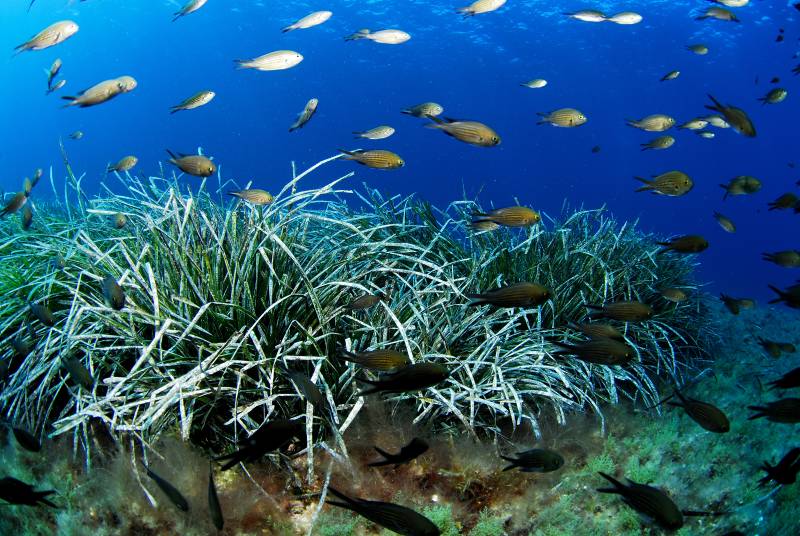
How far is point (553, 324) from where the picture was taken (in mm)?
4004

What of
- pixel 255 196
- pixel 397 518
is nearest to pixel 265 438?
pixel 397 518

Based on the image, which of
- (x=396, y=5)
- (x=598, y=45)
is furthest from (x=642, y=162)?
(x=396, y=5)

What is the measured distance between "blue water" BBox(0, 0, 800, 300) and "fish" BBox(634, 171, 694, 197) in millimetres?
24886

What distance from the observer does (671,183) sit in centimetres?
510

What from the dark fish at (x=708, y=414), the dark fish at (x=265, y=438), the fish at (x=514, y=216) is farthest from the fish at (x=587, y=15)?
the dark fish at (x=265, y=438)

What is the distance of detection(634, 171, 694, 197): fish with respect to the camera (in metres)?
5.04

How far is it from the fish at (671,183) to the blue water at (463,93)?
81.6 feet

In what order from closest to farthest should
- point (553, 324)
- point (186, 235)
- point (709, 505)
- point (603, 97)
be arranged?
point (709, 505) < point (186, 235) < point (553, 324) < point (603, 97)

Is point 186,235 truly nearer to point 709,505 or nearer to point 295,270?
point 295,270

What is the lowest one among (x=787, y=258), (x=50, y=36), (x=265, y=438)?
(x=787, y=258)

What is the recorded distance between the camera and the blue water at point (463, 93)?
47.5 meters

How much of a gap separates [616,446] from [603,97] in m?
71.2

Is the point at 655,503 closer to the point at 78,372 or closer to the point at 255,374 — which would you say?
the point at 255,374

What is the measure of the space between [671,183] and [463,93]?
2837 inches
